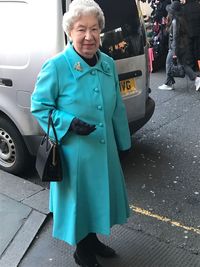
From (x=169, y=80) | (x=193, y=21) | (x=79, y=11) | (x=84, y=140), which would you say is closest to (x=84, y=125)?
(x=84, y=140)

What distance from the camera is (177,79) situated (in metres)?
9.43

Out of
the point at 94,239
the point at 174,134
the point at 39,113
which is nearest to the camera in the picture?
the point at 39,113

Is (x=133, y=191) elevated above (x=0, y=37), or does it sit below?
below

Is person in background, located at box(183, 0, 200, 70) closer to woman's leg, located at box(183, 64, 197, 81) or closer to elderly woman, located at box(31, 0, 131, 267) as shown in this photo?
woman's leg, located at box(183, 64, 197, 81)

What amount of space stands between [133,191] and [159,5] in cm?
671

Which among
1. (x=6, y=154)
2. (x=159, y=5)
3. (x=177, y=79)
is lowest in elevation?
(x=177, y=79)

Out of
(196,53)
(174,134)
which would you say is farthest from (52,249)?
(196,53)

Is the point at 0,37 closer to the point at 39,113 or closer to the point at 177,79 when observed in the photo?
the point at 39,113

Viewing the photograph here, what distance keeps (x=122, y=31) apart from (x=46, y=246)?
2303 millimetres

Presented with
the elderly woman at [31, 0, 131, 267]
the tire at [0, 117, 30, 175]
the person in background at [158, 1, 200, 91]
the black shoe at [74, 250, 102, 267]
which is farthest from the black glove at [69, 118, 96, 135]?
the person in background at [158, 1, 200, 91]

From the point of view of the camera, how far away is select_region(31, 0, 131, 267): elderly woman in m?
2.70

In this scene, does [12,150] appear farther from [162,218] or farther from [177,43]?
[177,43]

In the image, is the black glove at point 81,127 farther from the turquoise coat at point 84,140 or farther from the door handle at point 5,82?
the door handle at point 5,82

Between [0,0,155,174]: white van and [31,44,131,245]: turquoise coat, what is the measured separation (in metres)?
1.35
